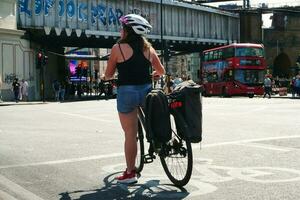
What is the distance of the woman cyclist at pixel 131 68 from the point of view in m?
5.55

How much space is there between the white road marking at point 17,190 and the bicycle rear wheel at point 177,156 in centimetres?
140

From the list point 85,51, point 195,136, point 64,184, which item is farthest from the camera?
point 85,51

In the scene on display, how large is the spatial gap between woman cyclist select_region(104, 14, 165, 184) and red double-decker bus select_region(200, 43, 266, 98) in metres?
31.4

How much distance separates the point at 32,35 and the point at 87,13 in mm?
4494

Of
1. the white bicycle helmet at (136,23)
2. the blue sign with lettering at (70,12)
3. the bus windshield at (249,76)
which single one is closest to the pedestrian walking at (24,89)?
the blue sign with lettering at (70,12)

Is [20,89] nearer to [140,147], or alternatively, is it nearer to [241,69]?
[241,69]

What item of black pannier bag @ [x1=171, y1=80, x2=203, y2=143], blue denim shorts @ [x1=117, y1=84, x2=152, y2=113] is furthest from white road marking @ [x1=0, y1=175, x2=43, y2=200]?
black pannier bag @ [x1=171, y1=80, x2=203, y2=143]

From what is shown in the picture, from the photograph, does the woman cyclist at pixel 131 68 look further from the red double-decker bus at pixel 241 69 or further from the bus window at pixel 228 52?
the bus window at pixel 228 52

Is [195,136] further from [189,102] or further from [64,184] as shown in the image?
[64,184]

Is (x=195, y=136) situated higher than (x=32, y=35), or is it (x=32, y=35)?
(x=32, y=35)

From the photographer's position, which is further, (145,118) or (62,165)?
(62,165)

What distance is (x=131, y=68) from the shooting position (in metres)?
5.57

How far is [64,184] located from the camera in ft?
18.8

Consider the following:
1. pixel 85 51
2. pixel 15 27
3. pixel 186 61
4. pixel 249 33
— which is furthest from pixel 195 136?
pixel 186 61
